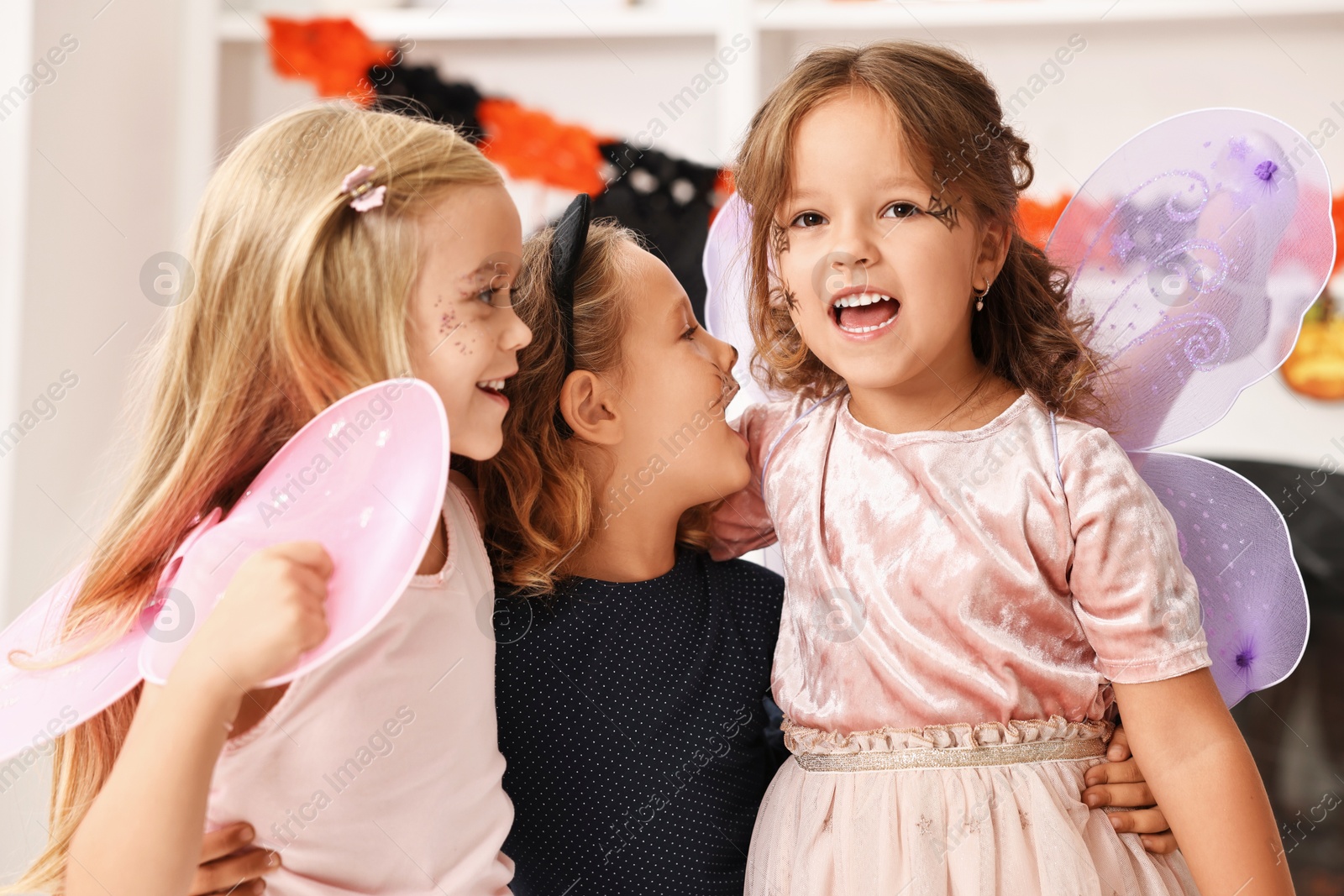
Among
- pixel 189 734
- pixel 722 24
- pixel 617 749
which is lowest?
pixel 617 749

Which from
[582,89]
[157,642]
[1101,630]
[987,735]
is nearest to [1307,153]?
[1101,630]

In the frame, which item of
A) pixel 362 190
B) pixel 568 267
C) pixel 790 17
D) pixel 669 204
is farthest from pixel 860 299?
pixel 790 17

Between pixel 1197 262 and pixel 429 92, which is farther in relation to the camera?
pixel 429 92

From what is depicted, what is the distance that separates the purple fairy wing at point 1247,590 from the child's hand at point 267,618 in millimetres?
707

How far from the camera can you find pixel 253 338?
2.42 feet

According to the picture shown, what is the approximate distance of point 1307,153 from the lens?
90 centimetres

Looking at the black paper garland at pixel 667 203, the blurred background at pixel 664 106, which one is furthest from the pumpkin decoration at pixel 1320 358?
the black paper garland at pixel 667 203

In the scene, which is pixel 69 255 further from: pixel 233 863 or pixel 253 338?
pixel 233 863

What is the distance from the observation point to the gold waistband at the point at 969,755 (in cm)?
84

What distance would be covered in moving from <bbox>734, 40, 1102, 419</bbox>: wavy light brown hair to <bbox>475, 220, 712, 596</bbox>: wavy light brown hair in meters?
0.14

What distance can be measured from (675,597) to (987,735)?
29 centimetres

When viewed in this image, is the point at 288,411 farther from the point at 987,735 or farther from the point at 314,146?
the point at 987,735

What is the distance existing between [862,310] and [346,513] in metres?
0.44

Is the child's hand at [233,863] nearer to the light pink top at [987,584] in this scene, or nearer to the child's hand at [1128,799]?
the light pink top at [987,584]
